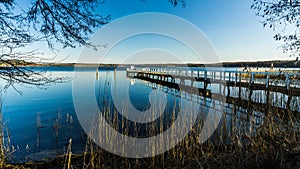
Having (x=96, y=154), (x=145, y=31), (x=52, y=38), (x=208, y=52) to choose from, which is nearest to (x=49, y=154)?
(x=96, y=154)

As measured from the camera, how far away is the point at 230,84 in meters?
13.0

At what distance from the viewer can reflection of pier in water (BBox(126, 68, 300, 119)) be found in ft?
26.7

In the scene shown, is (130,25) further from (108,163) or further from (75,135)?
(75,135)

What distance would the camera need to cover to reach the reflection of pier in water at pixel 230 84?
8.13 m

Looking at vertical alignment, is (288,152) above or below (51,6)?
below

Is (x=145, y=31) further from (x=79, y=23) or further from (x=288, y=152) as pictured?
(x=288, y=152)

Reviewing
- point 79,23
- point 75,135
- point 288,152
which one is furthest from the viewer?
point 75,135

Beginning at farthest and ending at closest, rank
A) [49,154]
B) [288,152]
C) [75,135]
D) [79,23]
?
[75,135] → [49,154] → [79,23] → [288,152]

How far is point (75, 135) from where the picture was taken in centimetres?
662

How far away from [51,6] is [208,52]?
148 inches

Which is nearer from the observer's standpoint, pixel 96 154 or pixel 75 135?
pixel 96 154

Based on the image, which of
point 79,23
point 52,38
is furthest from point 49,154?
point 79,23

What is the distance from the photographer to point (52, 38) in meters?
3.31

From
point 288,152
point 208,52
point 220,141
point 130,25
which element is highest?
point 130,25
